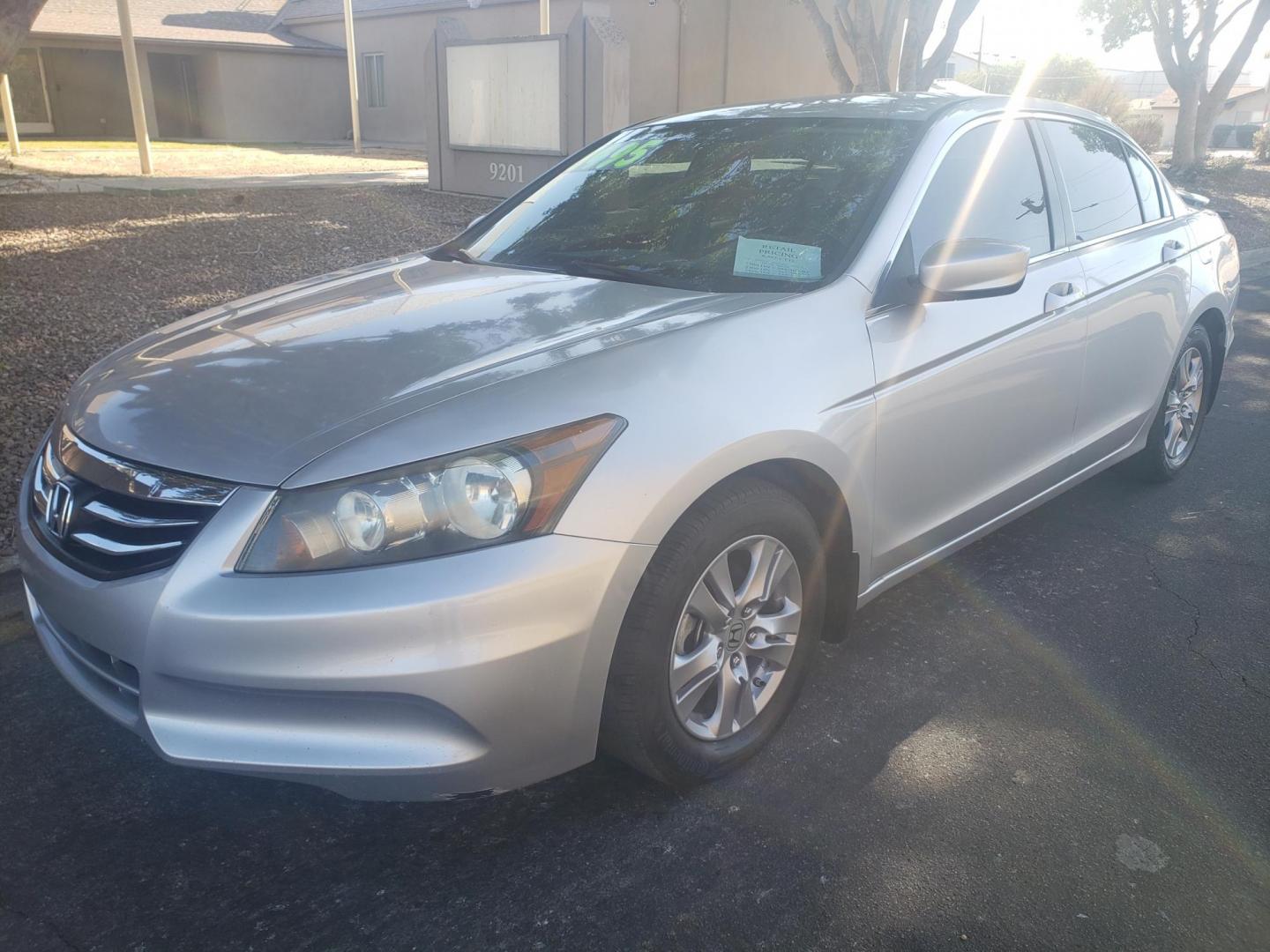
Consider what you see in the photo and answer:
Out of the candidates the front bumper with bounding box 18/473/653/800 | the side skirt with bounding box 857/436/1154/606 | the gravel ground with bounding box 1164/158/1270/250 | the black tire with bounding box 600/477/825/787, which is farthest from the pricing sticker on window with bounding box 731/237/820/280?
the gravel ground with bounding box 1164/158/1270/250

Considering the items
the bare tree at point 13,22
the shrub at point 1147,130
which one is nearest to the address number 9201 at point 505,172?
the bare tree at point 13,22

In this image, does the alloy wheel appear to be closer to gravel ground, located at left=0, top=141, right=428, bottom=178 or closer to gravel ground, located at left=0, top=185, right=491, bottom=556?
gravel ground, located at left=0, top=185, right=491, bottom=556

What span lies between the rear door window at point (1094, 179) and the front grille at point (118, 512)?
10.8 feet

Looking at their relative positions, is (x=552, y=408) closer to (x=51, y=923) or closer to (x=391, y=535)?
(x=391, y=535)

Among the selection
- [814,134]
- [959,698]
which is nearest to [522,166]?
[814,134]

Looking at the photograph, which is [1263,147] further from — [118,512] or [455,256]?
[118,512]

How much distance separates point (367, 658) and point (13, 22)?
6524 mm

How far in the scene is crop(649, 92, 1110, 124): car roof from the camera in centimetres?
364

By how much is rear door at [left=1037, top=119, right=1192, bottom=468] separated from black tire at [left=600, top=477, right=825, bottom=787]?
5.98ft

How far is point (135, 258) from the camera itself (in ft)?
28.5

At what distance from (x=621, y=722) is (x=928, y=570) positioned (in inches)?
83.1

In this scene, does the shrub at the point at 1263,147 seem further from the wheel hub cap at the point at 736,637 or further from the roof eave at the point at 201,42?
the wheel hub cap at the point at 736,637

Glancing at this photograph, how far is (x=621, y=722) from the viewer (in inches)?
96.4

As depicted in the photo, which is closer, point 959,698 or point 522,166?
point 959,698
